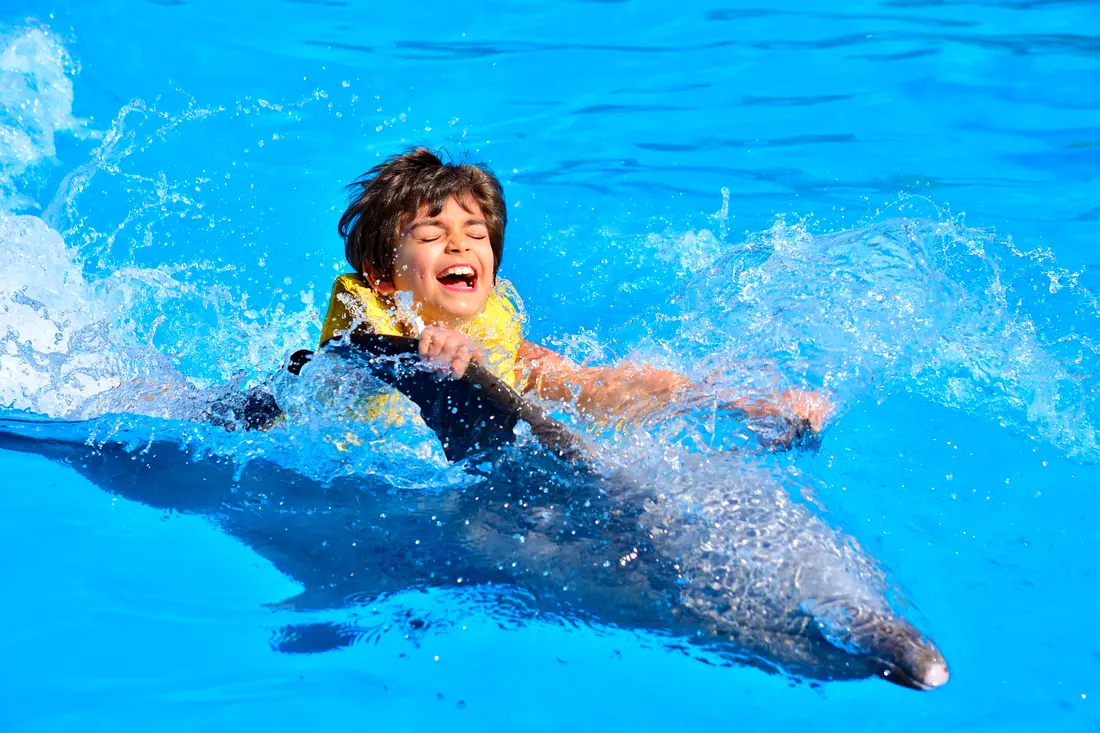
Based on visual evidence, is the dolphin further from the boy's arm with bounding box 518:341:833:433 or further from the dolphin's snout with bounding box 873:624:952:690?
the boy's arm with bounding box 518:341:833:433

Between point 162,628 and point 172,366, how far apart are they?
1.14 metres

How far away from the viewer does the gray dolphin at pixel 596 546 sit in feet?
7.78

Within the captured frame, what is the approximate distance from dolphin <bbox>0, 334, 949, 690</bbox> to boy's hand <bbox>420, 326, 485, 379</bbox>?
0.03m

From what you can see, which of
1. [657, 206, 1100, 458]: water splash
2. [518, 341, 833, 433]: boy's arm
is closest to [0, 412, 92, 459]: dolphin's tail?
[518, 341, 833, 433]: boy's arm

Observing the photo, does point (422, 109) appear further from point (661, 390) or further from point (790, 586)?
point (790, 586)

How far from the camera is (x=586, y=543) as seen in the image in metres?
2.62

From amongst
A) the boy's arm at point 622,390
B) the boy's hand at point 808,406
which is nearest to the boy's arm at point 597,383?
the boy's arm at point 622,390

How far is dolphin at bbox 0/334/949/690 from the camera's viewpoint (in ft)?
7.79

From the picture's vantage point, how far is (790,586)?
7.89 ft

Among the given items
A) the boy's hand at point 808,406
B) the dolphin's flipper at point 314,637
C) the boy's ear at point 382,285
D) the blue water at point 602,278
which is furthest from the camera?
the boy's ear at point 382,285

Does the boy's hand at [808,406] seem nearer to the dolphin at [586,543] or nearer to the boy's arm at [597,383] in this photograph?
the boy's arm at [597,383]

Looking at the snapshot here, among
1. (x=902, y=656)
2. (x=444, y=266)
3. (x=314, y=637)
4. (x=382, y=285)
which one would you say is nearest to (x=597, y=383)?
(x=444, y=266)

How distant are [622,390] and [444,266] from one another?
2.35ft

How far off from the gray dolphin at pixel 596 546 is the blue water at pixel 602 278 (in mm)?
89
